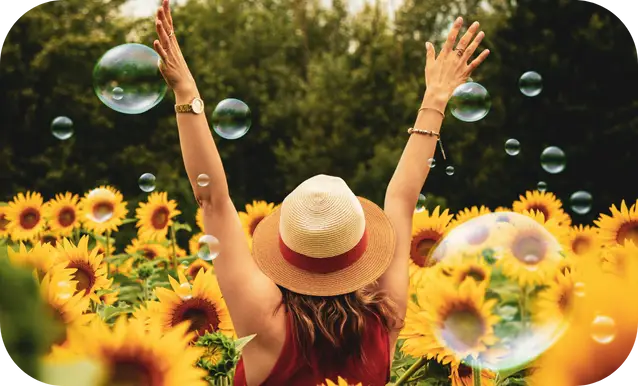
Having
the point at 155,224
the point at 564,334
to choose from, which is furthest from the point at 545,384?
the point at 155,224

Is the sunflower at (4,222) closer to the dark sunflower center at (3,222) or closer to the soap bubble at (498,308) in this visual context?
the dark sunflower center at (3,222)

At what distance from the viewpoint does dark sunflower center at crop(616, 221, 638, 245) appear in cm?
345

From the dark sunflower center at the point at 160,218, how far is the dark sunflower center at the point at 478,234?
10.8 feet

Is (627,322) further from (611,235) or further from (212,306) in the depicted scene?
(611,235)

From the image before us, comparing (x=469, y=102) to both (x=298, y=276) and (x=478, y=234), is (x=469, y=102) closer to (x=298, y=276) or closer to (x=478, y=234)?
(x=478, y=234)

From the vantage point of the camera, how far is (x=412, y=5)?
2403 centimetres

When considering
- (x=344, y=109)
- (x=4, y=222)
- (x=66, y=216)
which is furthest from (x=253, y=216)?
(x=344, y=109)

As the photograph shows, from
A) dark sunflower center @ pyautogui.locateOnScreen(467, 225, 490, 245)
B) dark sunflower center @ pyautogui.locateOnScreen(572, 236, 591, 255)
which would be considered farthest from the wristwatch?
dark sunflower center @ pyautogui.locateOnScreen(572, 236, 591, 255)

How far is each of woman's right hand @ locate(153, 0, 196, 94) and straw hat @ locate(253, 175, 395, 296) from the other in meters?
0.39

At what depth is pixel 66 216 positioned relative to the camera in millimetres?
4820

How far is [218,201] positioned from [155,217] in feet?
11.1

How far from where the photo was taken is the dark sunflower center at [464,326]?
5.61ft

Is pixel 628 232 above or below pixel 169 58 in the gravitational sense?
above

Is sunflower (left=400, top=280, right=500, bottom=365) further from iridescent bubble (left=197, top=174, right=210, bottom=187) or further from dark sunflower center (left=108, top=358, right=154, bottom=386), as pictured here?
dark sunflower center (left=108, top=358, right=154, bottom=386)
